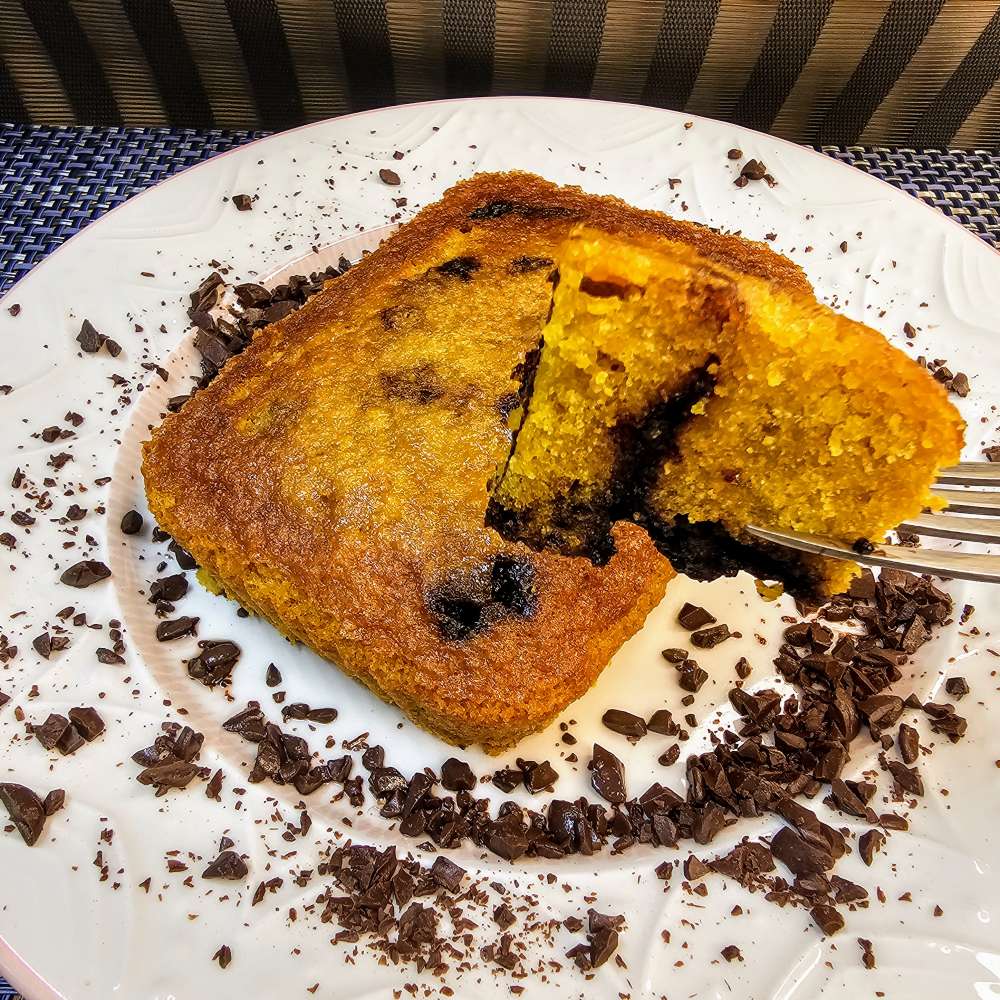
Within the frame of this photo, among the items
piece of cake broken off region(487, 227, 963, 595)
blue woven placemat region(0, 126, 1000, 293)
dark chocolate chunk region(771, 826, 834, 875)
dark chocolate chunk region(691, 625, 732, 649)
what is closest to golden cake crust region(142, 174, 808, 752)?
dark chocolate chunk region(691, 625, 732, 649)

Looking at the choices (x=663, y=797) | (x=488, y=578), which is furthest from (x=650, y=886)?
(x=488, y=578)

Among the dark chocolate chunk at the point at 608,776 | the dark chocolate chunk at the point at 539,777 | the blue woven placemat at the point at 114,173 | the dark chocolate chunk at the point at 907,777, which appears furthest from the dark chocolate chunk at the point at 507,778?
the blue woven placemat at the point at 114,173

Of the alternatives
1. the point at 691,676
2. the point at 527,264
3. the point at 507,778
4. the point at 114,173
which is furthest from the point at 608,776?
the point at 114,173

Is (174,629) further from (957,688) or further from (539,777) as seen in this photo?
(957,688)

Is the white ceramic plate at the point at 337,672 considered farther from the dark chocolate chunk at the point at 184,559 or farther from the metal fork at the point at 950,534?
the metal fork at the point at 950,534

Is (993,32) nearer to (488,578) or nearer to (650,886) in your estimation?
(488,578)

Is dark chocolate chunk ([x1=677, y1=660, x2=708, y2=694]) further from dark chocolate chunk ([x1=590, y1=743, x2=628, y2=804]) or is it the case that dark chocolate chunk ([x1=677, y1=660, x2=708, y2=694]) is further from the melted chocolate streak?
the melted chocolate streak
